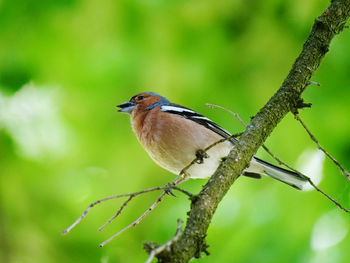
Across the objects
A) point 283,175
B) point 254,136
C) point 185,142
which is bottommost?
point 254,136

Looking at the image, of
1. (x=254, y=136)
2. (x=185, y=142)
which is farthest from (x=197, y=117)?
(x=254, y=136)

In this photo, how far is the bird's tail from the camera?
4.55 metres

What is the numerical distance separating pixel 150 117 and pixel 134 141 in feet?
2.18

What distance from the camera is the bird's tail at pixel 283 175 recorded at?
455 cm

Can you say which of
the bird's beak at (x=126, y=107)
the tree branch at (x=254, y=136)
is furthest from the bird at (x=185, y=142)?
the tree branch at (x=254, y=136)

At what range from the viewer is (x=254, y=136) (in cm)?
277

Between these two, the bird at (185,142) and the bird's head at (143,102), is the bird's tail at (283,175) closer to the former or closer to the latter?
the bird at (185,142)

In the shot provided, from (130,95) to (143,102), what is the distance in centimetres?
20

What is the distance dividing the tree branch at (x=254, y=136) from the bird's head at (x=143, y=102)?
262 centimetres

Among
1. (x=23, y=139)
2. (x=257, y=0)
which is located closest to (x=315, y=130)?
(x=257, y=0)

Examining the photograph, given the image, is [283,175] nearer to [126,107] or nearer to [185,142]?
[185,142]

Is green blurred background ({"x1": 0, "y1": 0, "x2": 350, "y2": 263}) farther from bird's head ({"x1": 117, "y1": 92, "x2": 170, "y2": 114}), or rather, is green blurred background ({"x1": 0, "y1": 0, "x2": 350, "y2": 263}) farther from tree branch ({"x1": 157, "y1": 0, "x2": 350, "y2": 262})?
tree branch ({"x1": 157, "y1": 0, "x2": 350, "y2": 262})

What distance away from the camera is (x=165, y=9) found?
491 centimetres

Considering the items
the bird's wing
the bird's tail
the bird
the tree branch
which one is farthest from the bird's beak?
the tree branch
